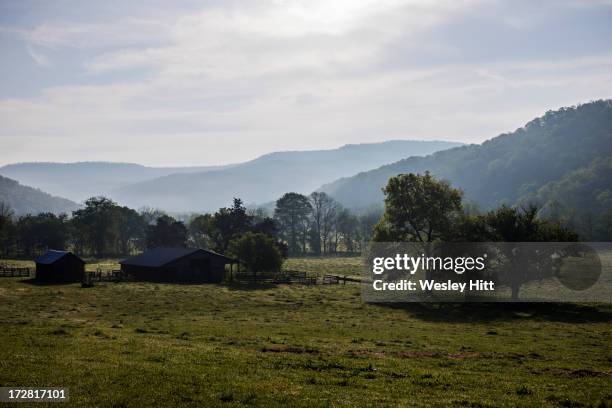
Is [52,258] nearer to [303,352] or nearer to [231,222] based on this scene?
[231,222]

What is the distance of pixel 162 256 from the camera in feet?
277

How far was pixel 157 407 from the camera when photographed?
16703mm

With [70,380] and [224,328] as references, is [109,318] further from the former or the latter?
[70,380]

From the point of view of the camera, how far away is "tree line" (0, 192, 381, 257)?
360 feet

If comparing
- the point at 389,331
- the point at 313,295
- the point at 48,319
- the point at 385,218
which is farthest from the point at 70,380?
the point at 385,218

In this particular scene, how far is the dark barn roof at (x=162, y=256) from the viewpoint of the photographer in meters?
80.5

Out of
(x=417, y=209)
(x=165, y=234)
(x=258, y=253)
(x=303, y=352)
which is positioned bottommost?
(x=303, y=352)

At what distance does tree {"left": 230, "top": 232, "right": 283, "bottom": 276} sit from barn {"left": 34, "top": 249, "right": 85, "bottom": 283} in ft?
75.3

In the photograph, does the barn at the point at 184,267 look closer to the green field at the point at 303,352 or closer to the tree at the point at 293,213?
the green field at the point at 303,352

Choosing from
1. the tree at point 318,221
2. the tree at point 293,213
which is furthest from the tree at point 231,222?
the tree at point 318,221

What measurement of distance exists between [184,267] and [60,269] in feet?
56.8

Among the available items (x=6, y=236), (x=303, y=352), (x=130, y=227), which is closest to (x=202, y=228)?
(x=6, y=236)

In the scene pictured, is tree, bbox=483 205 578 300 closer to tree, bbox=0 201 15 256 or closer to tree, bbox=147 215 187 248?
tree, bbox=147 215 187 248

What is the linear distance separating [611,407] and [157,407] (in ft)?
50.4
